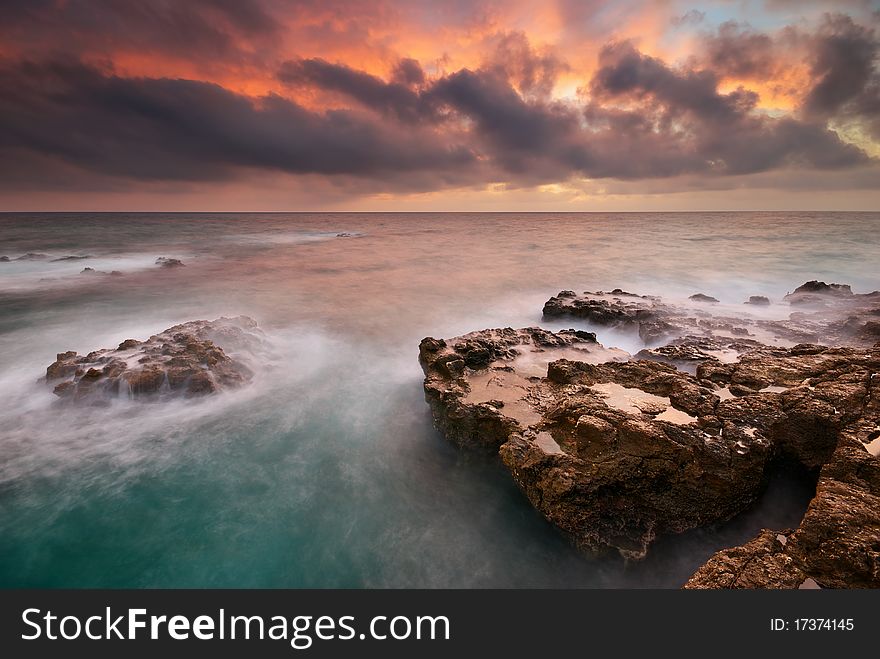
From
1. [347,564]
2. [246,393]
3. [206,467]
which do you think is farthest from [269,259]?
[347,564]

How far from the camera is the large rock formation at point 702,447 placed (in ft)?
10.4

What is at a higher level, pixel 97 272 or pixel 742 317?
pixel 97 272

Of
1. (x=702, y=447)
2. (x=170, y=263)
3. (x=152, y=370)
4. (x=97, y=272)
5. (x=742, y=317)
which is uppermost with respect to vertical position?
(x=170, y=263)

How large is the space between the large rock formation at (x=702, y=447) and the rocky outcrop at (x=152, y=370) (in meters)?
5.67

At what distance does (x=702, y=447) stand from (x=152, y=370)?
10.3 metres

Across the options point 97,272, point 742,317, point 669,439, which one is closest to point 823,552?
point 669,439

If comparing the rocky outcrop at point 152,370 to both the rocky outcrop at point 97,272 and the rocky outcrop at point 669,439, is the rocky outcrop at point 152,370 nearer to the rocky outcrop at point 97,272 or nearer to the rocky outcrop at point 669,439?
the rocky outcrop at point 669,439

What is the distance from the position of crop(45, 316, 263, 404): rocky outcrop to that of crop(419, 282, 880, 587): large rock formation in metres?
5.67

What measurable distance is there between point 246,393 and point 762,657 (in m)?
9.25

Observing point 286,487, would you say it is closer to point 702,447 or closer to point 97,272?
point 702,447

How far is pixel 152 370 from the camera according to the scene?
8.29 metres

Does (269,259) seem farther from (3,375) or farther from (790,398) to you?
(790,398)

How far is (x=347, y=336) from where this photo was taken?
1299 cm

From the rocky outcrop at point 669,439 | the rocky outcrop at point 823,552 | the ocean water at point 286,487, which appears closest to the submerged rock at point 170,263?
the ocean water at point 286,487
